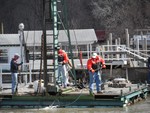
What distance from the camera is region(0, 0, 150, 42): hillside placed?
218ft

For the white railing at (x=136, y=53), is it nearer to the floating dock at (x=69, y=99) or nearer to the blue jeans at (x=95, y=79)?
the floating dock at (x=69, y=99)

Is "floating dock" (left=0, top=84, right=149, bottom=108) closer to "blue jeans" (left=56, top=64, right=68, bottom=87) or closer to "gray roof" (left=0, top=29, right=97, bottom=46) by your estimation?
"blue jeans" (left=56, top=64, right=68, bottom=87)

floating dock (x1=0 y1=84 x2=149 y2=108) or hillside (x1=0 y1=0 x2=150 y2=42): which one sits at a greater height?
hillside (x1=0 y1=0 x2=150 y2=42)

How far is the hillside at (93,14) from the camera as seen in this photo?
66562 mm

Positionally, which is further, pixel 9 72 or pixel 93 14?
pixel 93 14

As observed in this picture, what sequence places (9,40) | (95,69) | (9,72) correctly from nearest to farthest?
(95,69) → (9,72) → (9,40)

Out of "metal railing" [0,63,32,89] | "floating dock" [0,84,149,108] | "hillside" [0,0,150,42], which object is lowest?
"floating dock" [0,84,149,108]

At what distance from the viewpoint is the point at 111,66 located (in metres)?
32.7

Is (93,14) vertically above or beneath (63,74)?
above

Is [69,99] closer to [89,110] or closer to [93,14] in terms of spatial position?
[89,110]

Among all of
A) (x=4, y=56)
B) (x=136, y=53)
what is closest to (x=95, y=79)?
(x=4, y=56)

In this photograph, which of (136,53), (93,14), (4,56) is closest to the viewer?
(4,56)

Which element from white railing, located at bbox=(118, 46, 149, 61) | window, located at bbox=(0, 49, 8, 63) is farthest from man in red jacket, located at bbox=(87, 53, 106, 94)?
window, located at bbox=(0, 49, 8, 63)

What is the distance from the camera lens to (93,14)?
7075 centimetres
